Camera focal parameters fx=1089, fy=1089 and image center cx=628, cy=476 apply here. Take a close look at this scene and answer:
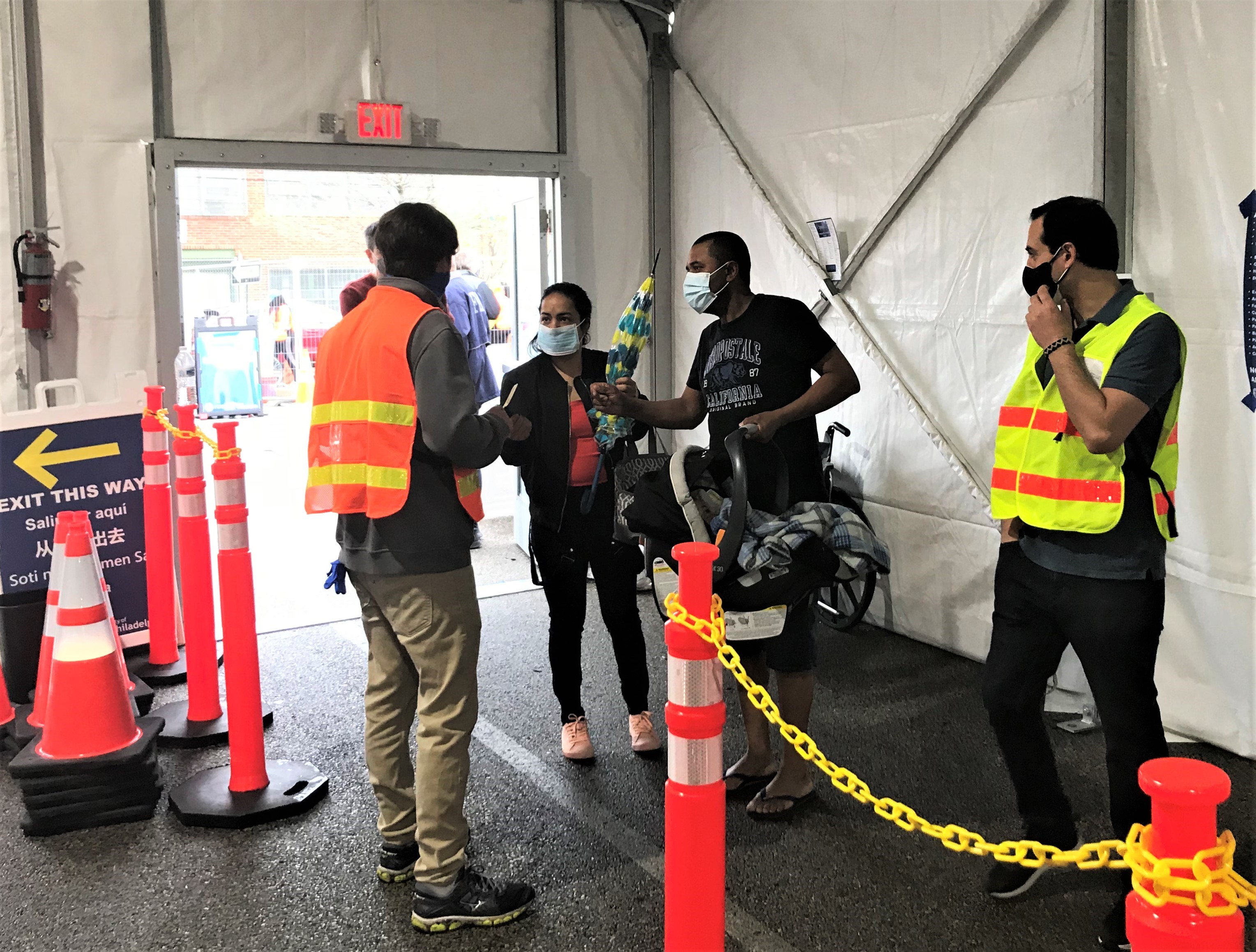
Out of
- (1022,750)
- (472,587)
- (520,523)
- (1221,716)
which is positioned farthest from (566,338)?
(520,523)

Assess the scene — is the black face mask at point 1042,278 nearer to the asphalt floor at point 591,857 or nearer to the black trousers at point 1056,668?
the black trousers at point 1056,668

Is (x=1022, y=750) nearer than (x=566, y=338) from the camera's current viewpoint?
Yes

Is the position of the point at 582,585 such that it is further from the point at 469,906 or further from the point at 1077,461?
the point at 1077,461

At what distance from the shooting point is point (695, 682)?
64.5 inches

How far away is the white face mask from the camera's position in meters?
3.31

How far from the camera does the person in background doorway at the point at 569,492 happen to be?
3.47m

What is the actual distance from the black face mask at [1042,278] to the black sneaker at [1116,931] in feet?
4.51

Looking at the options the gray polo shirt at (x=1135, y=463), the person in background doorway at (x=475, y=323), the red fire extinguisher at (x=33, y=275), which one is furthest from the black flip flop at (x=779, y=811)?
the red fire extinguisher at (x=33, y=275)

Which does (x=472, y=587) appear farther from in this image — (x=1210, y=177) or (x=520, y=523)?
(x=520, y=523)

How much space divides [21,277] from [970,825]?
433 centimetres

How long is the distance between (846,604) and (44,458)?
352 cm

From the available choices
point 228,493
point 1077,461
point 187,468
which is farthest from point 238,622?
point 1077,461

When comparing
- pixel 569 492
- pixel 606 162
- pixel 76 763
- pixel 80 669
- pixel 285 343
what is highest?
pixel 606 162

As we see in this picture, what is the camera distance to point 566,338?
3506 millimetres
